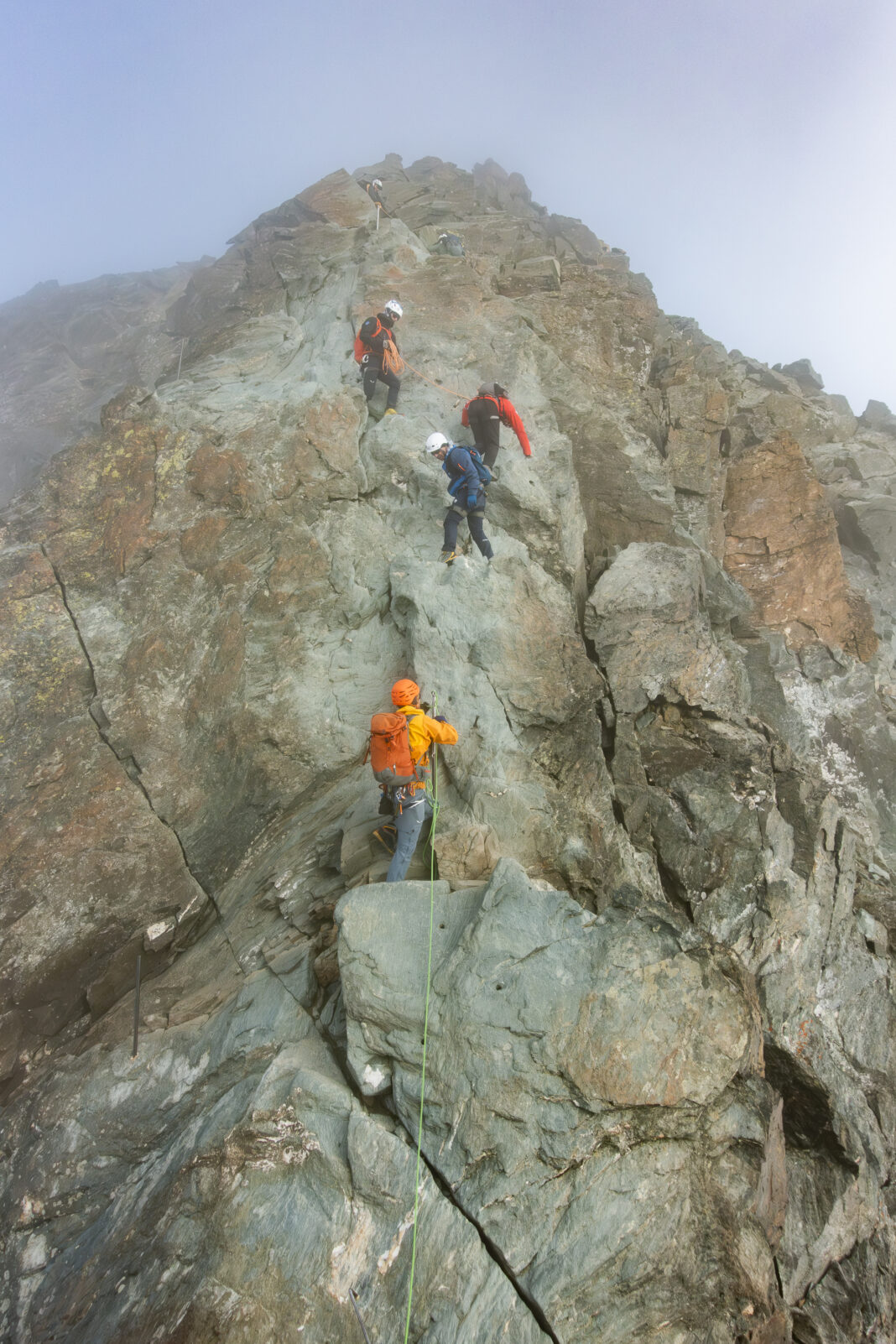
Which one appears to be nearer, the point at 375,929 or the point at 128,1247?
the point at 128,1247

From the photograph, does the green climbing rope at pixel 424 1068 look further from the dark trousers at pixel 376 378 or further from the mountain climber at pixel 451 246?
the mountain climber at pixel 451 246

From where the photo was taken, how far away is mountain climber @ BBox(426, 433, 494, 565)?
1183cm

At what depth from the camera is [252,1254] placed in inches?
236

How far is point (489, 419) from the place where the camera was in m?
13.3

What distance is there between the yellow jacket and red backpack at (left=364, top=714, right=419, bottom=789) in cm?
13

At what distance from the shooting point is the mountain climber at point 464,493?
11828 millimetres

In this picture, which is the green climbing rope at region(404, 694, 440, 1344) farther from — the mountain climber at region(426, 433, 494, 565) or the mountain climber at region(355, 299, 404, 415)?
the mountain climber at region(355, 299, 404, 415)

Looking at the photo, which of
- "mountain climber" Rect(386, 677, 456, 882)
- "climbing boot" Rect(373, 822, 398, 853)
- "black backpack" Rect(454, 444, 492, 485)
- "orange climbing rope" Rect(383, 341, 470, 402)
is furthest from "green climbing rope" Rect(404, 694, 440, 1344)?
"orange climbing rope" Rect(383, 341, 470, 402)

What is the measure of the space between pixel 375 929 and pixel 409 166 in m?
50.8

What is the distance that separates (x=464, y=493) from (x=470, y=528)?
615mm

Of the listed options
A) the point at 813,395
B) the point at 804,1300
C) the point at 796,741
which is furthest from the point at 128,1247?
the point at 813,395

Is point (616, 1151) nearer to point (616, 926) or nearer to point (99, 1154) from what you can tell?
point (616, 926)

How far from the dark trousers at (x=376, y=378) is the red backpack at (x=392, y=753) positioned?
925 centimetres

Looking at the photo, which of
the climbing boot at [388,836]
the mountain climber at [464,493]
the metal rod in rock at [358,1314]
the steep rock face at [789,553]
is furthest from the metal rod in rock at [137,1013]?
the steep rock face at [789,553]
